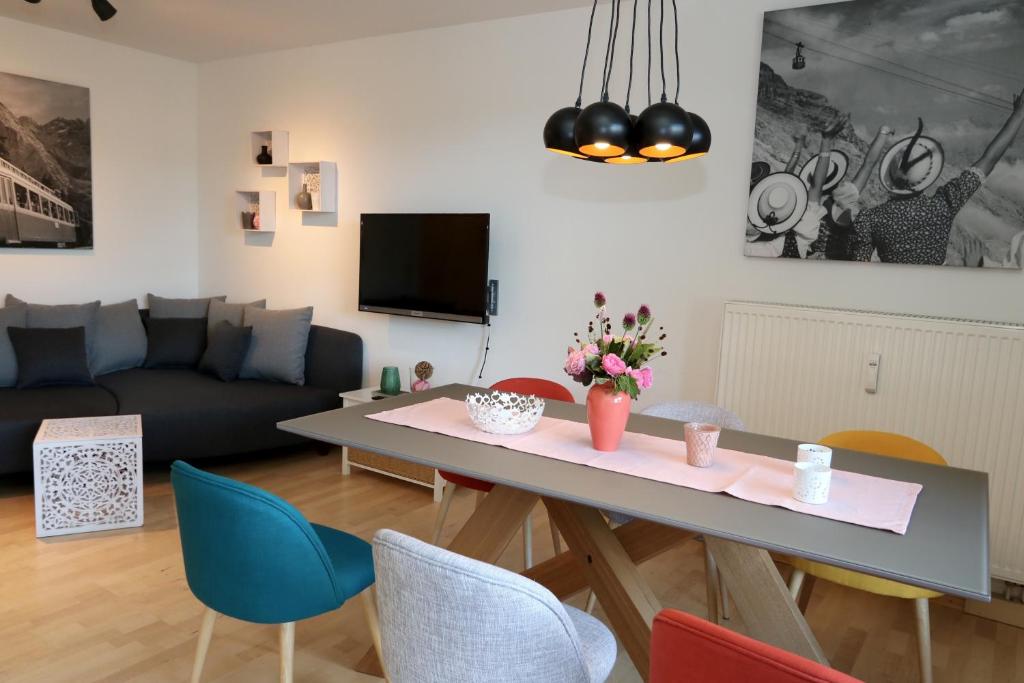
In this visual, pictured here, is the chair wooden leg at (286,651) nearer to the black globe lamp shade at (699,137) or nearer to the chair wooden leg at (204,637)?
the chair wooden leg at (204,637)

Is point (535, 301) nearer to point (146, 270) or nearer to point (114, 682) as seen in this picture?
point (114, 682)

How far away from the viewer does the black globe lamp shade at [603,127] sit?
2.08 meters

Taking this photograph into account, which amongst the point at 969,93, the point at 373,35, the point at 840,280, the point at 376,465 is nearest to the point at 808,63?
the point at 969,93

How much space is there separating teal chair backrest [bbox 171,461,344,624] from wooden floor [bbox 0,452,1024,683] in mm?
672

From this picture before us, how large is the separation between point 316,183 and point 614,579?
12.7ft

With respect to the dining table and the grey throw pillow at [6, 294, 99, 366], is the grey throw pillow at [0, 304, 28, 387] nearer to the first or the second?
the grey throw pillow at [6, 294, 99, 366]

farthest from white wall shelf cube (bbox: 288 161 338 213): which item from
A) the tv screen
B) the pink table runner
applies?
the pink table runner

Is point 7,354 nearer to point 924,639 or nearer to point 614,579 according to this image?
point 614,579

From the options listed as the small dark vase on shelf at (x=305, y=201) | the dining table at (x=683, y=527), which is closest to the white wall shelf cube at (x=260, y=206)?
the small dark vase on shelf at (x=305, y=201)

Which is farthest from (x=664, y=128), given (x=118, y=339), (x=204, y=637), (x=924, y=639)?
(x=118, y=339)

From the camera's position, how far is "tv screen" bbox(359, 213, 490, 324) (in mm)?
4375

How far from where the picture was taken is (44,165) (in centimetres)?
512

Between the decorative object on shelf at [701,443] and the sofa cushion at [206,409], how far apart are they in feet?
8.27

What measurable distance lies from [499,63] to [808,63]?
172 centimetres
